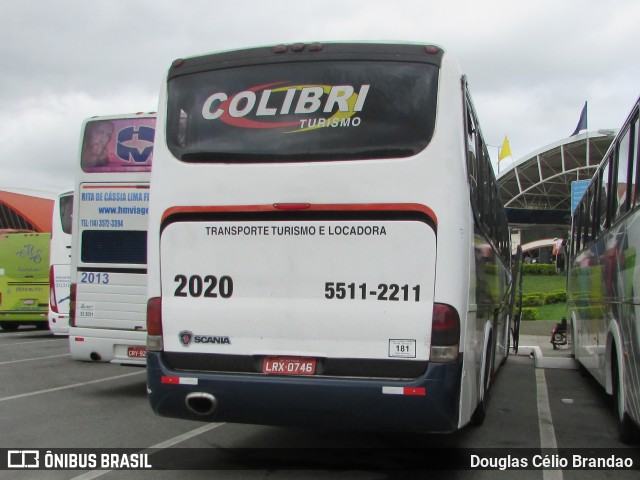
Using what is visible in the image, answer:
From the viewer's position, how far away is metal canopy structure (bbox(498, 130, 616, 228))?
209 feet

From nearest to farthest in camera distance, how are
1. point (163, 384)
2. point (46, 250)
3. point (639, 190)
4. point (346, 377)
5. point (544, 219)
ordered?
point (346, 377)
point (163, 384)
point (639, 190)
point (46, 250)
point (544, 219)

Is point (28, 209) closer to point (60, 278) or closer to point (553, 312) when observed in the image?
point (553, 312)

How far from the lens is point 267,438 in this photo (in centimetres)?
711

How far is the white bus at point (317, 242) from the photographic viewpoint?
16.9 ft

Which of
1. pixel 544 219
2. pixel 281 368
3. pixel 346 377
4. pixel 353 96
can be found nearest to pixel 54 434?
pixel 281 368

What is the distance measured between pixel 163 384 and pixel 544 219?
227 ft

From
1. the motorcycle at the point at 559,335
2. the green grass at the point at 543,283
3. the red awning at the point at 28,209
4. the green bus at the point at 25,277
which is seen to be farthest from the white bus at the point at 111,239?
the red awning at the point at 28,209

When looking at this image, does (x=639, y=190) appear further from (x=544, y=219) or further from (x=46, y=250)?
(x=544, y=219)

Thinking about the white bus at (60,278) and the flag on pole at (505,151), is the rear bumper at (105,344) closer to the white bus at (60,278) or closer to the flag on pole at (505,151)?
the white bus at (60,278)

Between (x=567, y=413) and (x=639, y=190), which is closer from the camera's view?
(x=639, y=190)

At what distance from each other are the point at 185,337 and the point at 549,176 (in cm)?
6930

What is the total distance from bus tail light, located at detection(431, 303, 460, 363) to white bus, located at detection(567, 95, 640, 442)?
1.88 metres

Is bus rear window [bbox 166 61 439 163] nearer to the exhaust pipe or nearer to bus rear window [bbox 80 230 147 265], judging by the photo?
the exhaust pipe

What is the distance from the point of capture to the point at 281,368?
17.5 ft
